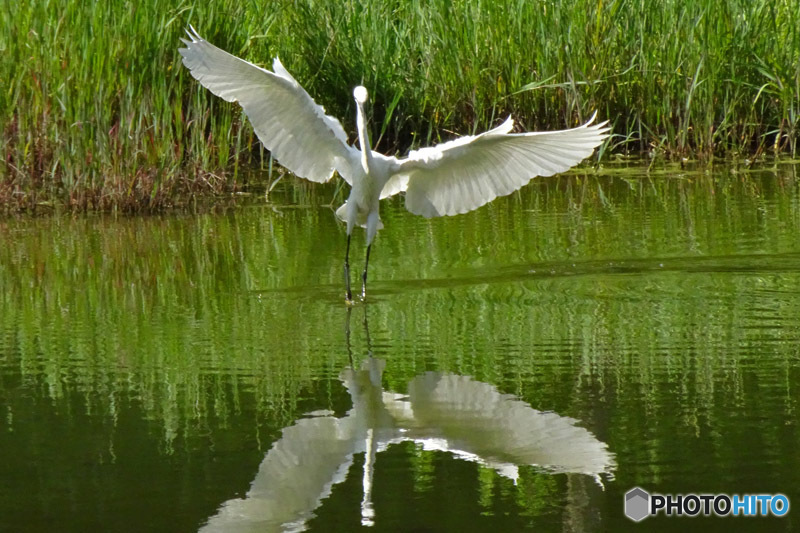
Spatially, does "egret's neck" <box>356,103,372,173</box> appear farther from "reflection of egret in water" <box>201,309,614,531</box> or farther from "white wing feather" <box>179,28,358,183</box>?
"reflection of egret in water" <box>201,309,614,531</box>

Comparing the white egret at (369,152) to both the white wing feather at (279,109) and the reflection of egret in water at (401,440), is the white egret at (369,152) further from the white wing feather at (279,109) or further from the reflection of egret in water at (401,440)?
the reflection of egret in water at (401,440)

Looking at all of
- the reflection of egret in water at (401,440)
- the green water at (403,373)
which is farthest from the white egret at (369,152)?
the reflection of egret in water at (401,440)

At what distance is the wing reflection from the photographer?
3334mm

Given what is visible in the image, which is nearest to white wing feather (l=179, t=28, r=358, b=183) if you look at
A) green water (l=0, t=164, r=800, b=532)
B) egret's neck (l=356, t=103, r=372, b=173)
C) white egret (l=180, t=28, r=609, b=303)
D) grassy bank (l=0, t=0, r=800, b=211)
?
white egret (l=180, t=28, r=609, b=303)

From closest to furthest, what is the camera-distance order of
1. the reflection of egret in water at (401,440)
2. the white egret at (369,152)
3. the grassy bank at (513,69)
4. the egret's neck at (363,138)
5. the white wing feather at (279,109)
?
the reflection of egret in water at (401,440) < the white egret at (369,152) < the white wing feather at (279,109) < the egret's neck at (363,138) < the grassy bank at (513,69)

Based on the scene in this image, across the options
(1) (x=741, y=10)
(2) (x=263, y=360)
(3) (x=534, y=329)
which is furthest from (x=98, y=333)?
(1) (x=741, y=10)

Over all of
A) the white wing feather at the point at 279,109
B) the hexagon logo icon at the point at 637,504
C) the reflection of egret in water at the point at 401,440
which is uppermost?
the white wing feather at the point at 279,109

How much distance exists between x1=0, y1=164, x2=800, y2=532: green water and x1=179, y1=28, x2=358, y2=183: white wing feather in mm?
649

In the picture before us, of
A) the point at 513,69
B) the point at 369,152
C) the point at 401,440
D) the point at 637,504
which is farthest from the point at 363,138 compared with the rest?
the point at 513,69

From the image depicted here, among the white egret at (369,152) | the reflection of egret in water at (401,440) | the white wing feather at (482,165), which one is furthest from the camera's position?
the white egret at (369,152)

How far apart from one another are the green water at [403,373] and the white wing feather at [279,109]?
0.65 metres

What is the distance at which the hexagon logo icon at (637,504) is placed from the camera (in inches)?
126

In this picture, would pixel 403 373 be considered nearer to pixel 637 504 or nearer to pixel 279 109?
pixel 637 504

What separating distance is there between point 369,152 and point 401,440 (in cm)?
255
